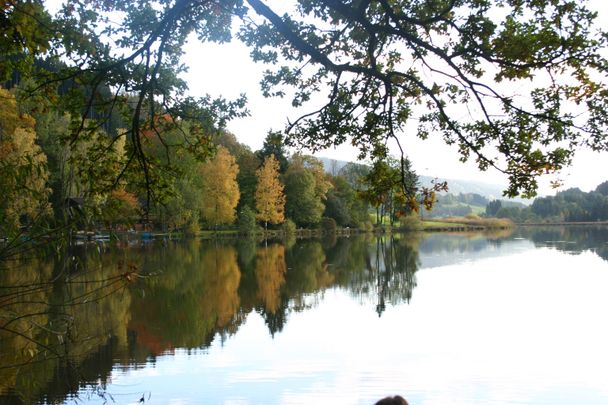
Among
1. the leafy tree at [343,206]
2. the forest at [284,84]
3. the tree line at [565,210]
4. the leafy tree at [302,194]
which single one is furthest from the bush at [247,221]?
the tree line at [565,210]

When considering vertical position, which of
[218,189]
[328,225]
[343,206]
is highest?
[218,189]

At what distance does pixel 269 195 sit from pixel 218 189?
5.65 meters

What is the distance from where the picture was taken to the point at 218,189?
1922 inches

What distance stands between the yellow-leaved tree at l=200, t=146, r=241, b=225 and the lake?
2829 centimetres

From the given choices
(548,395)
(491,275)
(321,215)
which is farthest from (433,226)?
(548,395)

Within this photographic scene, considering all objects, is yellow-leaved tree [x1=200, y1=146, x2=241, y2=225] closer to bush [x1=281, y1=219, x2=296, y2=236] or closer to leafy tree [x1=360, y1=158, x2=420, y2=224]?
bush [x1=281, y1=219, x2=296, y2=236]

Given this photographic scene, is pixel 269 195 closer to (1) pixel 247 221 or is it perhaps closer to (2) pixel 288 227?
(1) pixel 247 221

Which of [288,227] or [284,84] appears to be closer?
[284,84]

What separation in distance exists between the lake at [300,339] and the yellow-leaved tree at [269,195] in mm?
32175

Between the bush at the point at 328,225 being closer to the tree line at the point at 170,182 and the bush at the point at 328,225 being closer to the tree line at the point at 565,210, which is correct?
the tree line at the point at 170,182

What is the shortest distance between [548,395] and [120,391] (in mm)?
6183

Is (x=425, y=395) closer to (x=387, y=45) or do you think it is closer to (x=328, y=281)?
(x=387, y=45)

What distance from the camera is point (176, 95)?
7.17m

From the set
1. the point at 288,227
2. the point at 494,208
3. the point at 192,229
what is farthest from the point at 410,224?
the point at 494,208
